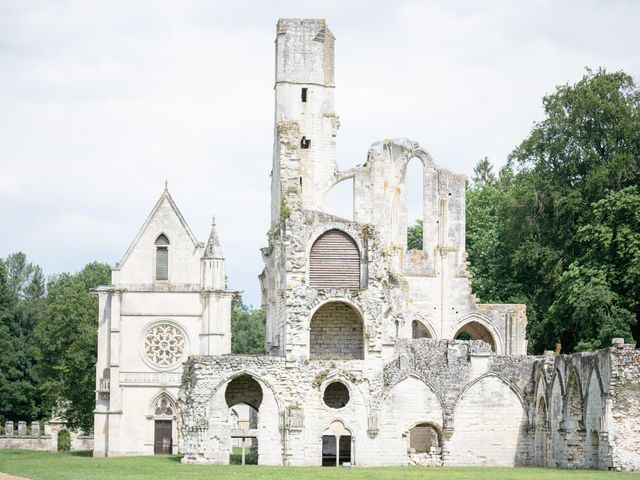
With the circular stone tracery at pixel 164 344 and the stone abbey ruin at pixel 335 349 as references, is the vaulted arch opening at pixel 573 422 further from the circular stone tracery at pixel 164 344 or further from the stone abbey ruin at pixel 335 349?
the circular stone tracery at pixel 164 344

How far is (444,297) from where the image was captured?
2237 inches

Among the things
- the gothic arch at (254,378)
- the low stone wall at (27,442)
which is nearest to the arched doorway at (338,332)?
the gothic arch at (254,378)

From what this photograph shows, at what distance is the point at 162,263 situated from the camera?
58844 mm

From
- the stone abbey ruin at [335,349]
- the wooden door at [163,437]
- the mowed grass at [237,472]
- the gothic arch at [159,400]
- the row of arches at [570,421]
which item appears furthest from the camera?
the gothic arch at [159,400]

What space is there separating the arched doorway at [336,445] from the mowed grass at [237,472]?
2.82 meters

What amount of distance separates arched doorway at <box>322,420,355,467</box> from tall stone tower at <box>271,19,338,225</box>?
10.7m

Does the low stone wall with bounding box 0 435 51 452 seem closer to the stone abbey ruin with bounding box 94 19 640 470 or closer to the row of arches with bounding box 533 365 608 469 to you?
the stone abbey ruin with bounding box 94 19 640 470

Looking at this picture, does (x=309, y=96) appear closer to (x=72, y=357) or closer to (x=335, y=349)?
(x=335, y=349)

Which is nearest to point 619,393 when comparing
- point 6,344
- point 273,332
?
point 273,332

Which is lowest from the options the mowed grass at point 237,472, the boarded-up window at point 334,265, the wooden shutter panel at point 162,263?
the mowed grass at point 237,472

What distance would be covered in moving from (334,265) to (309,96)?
11.0m

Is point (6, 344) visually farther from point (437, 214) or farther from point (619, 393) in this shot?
point (619, 393)

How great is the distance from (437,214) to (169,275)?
38.2 ft

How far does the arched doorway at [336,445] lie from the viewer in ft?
154
